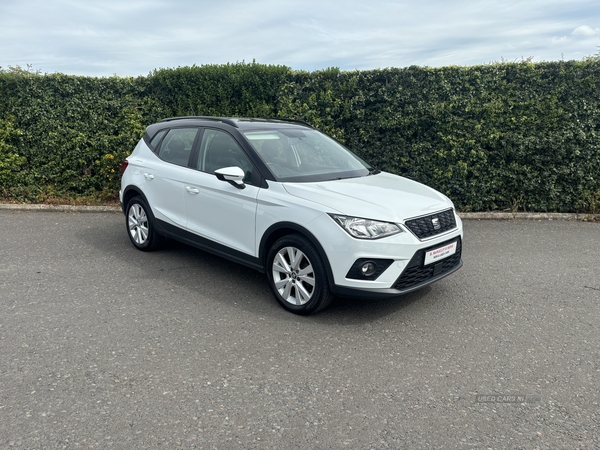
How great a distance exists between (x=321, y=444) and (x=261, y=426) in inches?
14.6

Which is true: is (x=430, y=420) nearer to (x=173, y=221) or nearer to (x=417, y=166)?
(x=173, y=221)

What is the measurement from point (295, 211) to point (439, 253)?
4.32 ft

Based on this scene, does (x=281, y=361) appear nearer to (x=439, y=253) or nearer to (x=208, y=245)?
(x=439, y=253)

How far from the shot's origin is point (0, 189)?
9.55 meters

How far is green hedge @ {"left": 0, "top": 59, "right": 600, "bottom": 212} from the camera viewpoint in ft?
27.7

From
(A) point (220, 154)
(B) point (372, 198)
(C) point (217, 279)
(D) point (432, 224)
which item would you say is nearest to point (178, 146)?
(A) point (220, 154)

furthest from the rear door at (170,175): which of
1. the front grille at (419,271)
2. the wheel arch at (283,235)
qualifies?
the front grille at (419,271)

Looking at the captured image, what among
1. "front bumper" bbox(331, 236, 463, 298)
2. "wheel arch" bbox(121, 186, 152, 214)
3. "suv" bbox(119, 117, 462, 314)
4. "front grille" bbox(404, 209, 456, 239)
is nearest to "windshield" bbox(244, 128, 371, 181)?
"suv" bbox(119, 117, 462, 314)

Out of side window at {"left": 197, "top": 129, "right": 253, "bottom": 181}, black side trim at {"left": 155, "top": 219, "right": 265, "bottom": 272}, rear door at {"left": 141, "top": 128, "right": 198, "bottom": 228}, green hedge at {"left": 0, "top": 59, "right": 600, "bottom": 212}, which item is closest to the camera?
black side trim at {"left": 155, "top": 219, "right": 265, "bottom": 272}

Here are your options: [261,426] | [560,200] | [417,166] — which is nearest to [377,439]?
[261,426]

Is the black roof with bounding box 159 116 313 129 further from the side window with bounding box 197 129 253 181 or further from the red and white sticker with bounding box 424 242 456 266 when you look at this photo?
the red and white sticker with bounding box 424 242 456 266

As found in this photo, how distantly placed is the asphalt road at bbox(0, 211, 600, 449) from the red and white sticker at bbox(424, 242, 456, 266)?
1.74 ft

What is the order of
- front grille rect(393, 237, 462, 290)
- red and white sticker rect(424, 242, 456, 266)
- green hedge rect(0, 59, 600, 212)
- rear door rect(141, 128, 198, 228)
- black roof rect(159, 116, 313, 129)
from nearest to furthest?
front grille rect(393, 237, 462, 290), red and white sticker rect(424, 242, 456, 266), black roof rect(159, 116, 313, 129), rear door rect(141, 128, 198, 228), green hedge rect(0, 59, 600, 212)

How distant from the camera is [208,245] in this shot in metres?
5.15
